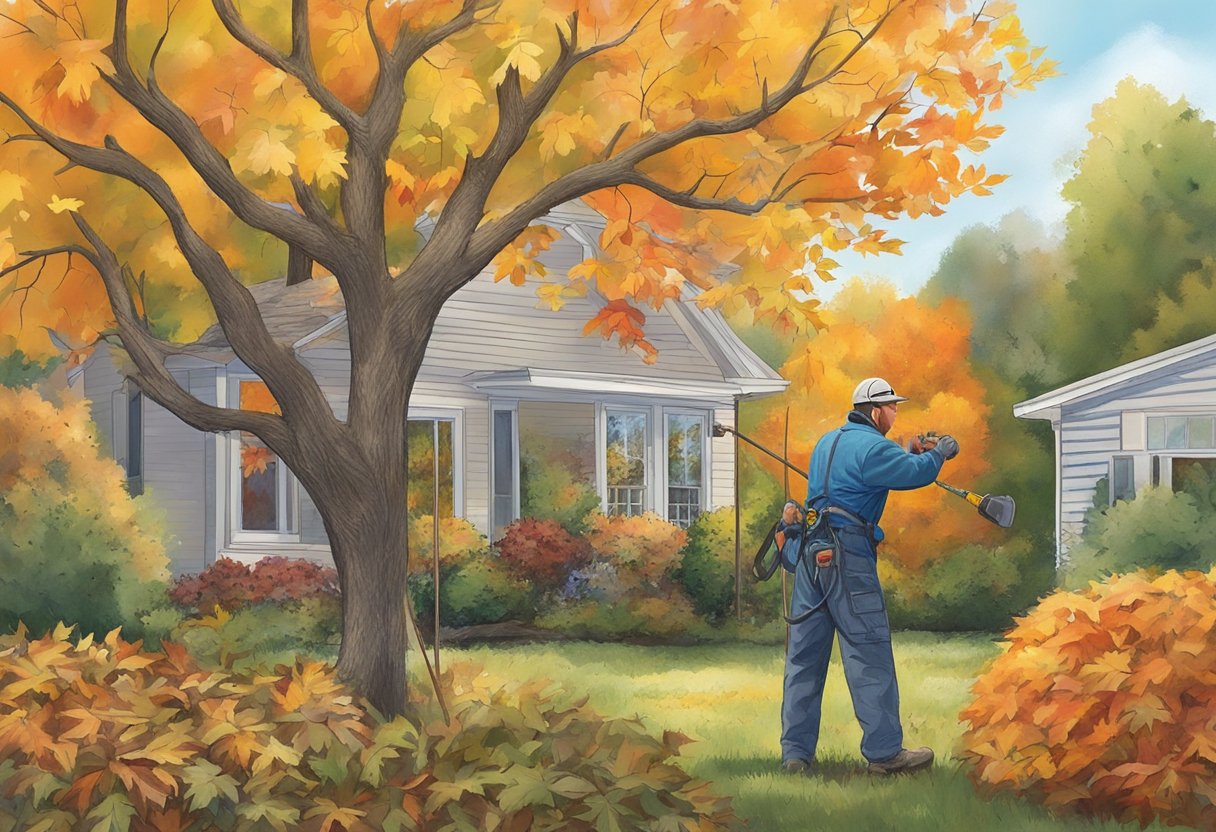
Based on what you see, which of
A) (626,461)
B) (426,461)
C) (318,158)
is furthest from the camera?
(626,461)

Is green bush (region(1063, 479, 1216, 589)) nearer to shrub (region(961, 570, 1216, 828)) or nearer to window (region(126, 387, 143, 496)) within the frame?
shrub (region(961, 570, 1216, 828))

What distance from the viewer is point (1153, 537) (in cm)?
1659

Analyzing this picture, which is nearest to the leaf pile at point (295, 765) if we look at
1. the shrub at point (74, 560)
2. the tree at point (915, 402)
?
the shrub at point (74, 560)

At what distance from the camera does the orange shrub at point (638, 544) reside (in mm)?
19125

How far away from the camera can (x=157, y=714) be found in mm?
7129

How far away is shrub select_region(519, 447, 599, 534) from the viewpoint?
2011 cm

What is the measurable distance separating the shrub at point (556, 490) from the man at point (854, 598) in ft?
35.5

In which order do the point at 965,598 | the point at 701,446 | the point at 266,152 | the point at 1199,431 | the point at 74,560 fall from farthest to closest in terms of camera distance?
the point at 701,446 < the point at 965,598 < the point at 1199,431 < the point at 74,560 < the point at 266,152

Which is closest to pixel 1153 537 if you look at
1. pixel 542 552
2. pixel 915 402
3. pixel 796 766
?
pixel 542 552

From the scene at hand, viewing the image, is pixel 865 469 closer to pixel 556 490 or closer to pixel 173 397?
pixel 173 397

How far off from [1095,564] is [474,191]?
10.6m

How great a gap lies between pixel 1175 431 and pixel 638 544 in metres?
7.25

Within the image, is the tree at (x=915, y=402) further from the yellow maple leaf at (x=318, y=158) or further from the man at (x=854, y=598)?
the yellow maple leaf at (x=318, y=158)

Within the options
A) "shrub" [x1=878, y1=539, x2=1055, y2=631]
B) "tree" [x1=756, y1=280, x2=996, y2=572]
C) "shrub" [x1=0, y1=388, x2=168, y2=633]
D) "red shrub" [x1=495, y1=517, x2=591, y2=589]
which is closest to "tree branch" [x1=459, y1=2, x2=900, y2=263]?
"shrub" [x1=0, y1=388, x2=168, y2=633]
